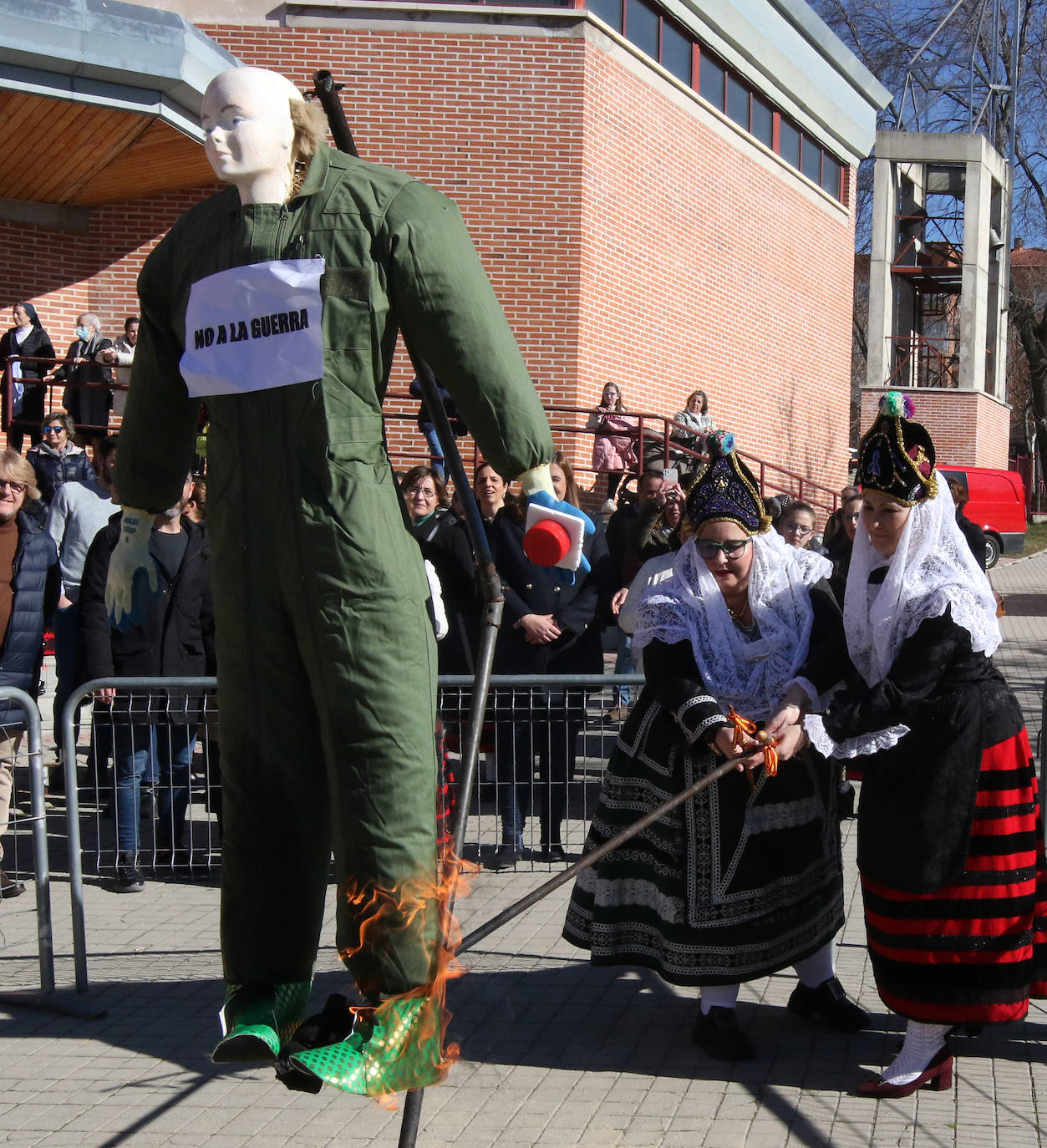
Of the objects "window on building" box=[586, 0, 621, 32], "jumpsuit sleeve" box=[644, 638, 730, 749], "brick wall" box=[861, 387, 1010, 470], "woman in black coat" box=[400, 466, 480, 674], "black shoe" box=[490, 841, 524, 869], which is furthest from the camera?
"brick wall" box=[861, 387, 1010, 470]

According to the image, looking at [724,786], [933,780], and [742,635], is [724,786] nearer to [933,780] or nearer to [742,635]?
[742,635]

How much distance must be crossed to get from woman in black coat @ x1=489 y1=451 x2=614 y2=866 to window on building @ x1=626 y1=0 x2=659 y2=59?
32.5 feet

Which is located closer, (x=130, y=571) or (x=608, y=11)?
(x=130, y=571)

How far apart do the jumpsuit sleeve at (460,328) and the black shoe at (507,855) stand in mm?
3630

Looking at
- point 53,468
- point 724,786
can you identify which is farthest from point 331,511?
point 53,468

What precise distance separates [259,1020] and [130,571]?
1029 millimetres

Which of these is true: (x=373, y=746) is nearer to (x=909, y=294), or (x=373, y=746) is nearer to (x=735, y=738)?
(x=735, y=738)

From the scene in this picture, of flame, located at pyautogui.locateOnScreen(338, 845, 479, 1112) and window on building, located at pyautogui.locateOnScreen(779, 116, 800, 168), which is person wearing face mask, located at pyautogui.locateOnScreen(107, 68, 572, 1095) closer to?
flame, located at pyautogui.locateOnScreen(338, 845, 479, 1112)

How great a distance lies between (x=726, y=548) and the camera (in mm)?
4258

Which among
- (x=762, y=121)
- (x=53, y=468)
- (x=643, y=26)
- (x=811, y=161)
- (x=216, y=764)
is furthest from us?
(x=811, y=161)

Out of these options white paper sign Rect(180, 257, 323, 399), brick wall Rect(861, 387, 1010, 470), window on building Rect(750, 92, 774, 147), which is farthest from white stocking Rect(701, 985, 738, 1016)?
brick wall Rect(861, 387, 1010, 470)

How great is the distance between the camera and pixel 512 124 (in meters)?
14.7

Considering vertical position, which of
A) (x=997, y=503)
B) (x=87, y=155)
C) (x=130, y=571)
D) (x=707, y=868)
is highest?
(x=87, y=155)

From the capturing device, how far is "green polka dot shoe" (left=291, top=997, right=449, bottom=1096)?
2652 millimetres
